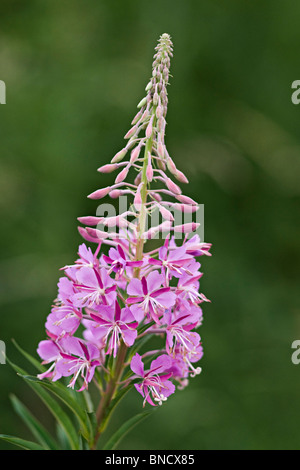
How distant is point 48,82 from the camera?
473cm

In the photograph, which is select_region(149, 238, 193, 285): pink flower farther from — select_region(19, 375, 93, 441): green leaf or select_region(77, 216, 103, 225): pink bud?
select_region(19, 375, 93, 441): green leaf

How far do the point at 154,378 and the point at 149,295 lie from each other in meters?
0.33

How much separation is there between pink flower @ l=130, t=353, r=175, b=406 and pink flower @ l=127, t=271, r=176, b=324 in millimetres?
183

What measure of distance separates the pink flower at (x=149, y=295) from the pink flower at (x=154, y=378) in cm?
18

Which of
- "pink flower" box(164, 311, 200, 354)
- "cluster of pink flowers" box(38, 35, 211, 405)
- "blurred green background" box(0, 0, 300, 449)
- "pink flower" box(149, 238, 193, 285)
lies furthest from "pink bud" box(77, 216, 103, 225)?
"blurred green background" box(0, 0, 300, 449)

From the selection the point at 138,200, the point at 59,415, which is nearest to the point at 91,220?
the point at 138,200

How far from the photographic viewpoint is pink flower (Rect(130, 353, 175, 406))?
1814mm

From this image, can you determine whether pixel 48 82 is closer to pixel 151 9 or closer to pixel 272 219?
pixel 151 9

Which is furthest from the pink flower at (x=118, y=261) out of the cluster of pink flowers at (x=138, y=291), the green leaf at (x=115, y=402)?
the green leaf at (x=115, y=402)

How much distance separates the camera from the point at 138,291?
1.75m

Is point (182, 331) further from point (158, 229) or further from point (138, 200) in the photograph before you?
point (138, 200)

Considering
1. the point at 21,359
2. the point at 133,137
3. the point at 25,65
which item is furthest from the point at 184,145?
the point at 133,137
